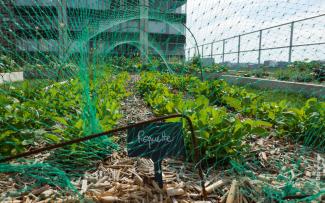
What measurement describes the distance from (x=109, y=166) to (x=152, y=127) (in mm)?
498

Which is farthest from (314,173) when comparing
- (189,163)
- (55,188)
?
(55,188)

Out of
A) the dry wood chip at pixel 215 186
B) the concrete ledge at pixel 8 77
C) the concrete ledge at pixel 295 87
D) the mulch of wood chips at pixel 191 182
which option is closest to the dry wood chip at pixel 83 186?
the mulch of wood chips at pixel 191 182

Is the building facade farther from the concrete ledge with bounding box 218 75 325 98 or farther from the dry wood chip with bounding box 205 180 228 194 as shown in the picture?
the concrete ledge with bounding box 218 75 325 98

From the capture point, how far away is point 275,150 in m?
1.82

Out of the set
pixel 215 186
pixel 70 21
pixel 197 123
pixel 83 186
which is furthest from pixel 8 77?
pixel 215 186

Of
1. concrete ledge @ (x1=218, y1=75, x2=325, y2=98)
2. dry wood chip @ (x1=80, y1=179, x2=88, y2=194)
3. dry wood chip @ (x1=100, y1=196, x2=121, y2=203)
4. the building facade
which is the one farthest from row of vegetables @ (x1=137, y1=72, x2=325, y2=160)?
concrete ledge @ (x1=218, y1=75, x2=325, y2=98)

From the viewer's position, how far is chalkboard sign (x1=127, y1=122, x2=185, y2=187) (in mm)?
1190

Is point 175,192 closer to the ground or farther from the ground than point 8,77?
closer to the ground

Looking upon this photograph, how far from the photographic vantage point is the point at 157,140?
1.20 meters

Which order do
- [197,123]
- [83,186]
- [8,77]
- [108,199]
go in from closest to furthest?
[108,199], [83,186], [197,123], [8,77]

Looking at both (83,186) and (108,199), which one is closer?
(108,199)

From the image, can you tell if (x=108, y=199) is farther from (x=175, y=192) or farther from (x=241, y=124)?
(x=241, y=124)

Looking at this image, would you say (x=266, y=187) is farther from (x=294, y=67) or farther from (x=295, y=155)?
(x=294, y=67)

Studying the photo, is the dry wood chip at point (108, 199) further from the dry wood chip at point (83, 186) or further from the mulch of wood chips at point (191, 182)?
the dry wood chip at point (83, 186)
